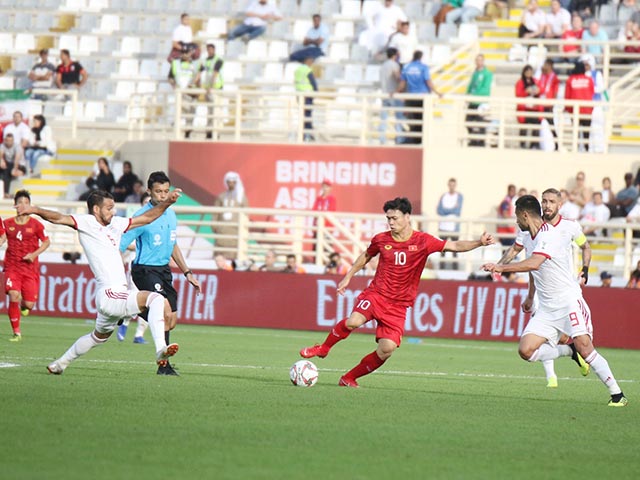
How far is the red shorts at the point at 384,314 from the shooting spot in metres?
13.5

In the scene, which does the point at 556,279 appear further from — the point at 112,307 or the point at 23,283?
the point at 23,283

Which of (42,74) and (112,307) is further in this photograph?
(42,74)

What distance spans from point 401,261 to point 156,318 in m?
2.47

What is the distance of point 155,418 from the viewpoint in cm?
1036

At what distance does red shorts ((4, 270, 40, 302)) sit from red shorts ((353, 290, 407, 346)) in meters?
8.09

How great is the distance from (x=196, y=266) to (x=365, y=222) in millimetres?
4582

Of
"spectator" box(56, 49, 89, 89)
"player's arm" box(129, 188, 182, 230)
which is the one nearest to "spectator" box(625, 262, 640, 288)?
"player's arm" box(129, 188, 182, 230)

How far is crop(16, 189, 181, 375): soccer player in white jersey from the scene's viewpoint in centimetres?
1325

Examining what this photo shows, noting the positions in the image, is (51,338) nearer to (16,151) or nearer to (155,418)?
(155,418)

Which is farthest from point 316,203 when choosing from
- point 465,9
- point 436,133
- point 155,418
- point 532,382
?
point 155,418

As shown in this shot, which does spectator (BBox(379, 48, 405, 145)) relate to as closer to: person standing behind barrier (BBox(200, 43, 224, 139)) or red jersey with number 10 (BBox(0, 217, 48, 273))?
person standing behind barrier (BBox(200, 43, 224, 139))

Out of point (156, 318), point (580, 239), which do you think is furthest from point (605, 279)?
point (156, 318)

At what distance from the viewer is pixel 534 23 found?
108 ft

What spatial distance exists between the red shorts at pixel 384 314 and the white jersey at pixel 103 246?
7.89 ft
